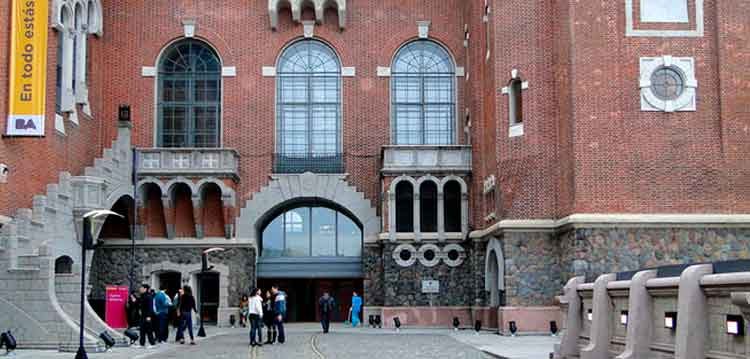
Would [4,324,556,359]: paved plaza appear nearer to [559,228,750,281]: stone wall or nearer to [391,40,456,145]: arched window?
[559,228,750,281]: stone wall

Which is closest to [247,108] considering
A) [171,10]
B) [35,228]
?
[171,10]

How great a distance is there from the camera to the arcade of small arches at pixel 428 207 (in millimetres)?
38688

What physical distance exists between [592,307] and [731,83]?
14.9 m

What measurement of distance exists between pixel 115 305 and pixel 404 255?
12.3 metres

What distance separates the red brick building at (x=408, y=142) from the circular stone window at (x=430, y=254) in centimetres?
8

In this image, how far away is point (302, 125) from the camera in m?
41.2

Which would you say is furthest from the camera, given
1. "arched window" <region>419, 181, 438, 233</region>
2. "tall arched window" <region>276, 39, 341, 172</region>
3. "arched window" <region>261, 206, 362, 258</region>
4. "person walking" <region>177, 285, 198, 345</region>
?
Answer: "arched window" <region>261, 206, 362, 258</region>

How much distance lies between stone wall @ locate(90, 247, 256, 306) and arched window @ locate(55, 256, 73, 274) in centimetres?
675

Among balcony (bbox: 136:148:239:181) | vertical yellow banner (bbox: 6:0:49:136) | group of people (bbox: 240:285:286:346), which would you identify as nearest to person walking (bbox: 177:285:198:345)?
group of people (bbox: 240:285:286:346)

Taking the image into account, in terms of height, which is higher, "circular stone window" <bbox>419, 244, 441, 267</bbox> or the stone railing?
"circular stone window" <bbox>419, 244, 441, 267</bbox>

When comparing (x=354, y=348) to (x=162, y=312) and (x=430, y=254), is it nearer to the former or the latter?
(x=162, y=312)

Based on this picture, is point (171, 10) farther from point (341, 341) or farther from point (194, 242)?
point (341, 341)

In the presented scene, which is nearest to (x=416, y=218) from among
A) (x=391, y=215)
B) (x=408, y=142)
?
(x=391, y=215)

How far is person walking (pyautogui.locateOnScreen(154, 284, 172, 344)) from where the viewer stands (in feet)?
88.3
